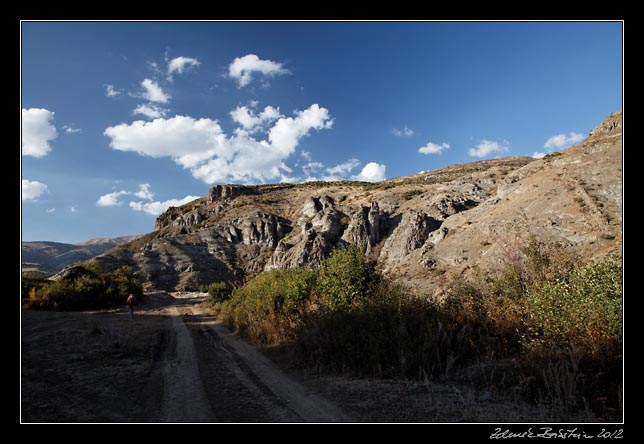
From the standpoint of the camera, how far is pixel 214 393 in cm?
645

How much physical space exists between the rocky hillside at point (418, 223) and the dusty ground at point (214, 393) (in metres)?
8.40

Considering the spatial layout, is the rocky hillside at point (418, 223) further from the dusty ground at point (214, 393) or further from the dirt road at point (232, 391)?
the dirt road at point (232, 391)

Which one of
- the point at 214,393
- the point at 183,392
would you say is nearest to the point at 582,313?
the point at 214,393

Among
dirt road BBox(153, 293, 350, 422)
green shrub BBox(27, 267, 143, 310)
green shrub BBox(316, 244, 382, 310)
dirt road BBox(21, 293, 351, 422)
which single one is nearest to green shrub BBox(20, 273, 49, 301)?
green shrub BBox(27, 267, 143, 310)

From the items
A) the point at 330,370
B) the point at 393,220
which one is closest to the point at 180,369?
the point at 330,370

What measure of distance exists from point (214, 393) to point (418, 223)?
1105 inches

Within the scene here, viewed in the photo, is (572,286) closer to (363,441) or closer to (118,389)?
(363,441)

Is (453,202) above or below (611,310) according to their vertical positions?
above

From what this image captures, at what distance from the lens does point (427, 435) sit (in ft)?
11.9

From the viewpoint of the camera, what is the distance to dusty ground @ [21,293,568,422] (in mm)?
5051

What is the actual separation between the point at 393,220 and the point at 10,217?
2051 inches

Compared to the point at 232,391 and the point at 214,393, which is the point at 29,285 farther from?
the point at 232,391

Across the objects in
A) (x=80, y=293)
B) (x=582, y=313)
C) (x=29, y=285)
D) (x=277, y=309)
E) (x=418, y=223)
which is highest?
(x=418, y=223)

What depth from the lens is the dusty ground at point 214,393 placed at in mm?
5051
